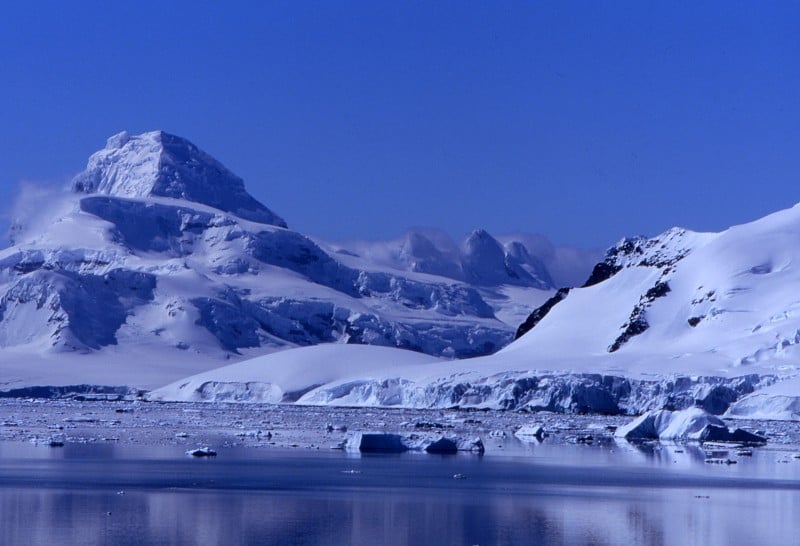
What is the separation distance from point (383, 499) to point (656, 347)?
66786mm

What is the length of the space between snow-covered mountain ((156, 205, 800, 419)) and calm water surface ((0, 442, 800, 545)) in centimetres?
3551

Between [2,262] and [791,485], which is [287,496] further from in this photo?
[2,262]

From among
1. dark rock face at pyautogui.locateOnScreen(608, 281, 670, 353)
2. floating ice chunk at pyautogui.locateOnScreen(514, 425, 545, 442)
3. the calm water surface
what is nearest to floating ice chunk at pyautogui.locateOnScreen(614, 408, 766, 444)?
floating ice chunk at pyautogui.locateOnScreen(514, 425, 545, 442)

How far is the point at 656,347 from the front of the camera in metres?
89.9

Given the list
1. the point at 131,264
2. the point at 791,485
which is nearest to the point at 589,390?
the point at 791,485

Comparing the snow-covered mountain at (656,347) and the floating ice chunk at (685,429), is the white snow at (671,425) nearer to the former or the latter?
the floating ice chunk at (685,429)

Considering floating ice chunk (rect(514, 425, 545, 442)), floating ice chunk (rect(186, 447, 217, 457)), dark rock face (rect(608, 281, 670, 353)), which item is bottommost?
floating ice chunk (rect(186, 447, 217, 457))

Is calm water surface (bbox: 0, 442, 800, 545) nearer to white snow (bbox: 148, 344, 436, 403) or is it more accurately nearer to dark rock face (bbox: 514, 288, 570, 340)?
white snow (bbox: 148, 344, 436, 403)

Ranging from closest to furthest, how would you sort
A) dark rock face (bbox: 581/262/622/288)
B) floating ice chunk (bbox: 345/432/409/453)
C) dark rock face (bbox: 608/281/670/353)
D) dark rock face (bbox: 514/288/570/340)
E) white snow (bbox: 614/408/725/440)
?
floating ice chunk (bbox: 345/432/409/453), white snow (bbox: 614/408/725/440), dark rock face (bbox: 608/281/670/353), dark rock face (bbox: 581/262/622/288), dark rock face (bbox: 514/288/570/340)

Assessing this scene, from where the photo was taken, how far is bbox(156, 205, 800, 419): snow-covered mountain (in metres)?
72.3

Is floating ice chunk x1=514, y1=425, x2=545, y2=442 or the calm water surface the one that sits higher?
floating ice chunk x1=514, y1=425, x2=545, y2=442

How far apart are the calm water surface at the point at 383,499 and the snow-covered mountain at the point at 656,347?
117 feet

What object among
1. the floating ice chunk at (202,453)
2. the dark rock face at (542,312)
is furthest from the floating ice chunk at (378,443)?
the dark rock face at (542,312)

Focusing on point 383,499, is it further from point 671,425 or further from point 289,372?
point 289,372
